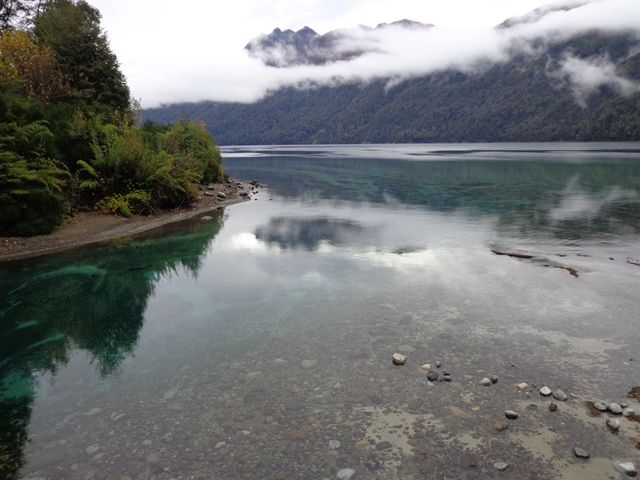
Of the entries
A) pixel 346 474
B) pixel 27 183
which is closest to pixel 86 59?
pixel 27 183

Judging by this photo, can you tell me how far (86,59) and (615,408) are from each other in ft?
155

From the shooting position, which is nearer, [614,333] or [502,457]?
[502,457]

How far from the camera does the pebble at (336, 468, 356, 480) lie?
25.2 feet

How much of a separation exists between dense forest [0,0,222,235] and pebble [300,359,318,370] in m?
18.5

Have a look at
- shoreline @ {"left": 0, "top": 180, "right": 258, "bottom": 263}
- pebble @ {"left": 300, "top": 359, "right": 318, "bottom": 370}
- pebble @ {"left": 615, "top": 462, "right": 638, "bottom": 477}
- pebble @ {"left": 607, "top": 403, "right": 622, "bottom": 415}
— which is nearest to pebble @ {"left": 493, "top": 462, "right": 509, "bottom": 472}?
pebble @ {"left": 615, "top": 462, "right": 638, "bottom": 477}

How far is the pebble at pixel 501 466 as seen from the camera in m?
7.75

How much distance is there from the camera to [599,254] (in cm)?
2194

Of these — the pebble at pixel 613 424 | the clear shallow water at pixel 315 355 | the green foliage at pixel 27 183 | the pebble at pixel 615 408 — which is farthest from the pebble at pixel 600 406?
the green foliage at pixel 27 183

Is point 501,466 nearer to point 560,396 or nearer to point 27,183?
point 560,396

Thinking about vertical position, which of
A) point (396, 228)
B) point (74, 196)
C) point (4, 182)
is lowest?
point (396, 228)

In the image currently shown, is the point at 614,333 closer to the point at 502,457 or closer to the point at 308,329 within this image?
the point at 502,457

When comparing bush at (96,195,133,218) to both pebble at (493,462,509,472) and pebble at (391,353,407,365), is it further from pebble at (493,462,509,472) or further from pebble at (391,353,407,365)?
pebble at (493,462,509,472)

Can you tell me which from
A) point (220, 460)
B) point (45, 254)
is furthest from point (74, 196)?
point (220, 460)

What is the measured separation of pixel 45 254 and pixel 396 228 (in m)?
20.6
